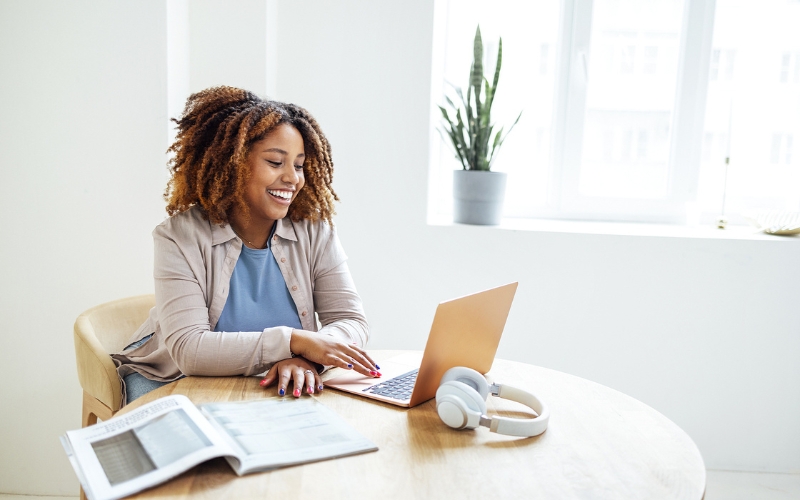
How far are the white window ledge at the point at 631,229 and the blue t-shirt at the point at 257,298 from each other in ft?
3.13

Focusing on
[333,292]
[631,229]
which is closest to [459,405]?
[333,292]

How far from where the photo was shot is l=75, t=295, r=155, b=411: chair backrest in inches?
60.2

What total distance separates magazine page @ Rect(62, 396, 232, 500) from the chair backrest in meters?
0.56

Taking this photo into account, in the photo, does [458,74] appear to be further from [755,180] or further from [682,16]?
[755,180]

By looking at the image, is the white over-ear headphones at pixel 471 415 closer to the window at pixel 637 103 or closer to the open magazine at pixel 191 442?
the open magazine at pixel 191 442

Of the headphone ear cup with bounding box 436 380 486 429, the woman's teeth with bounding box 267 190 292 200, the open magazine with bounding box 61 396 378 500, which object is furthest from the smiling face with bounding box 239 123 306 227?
the headphone ear cup with bounding box 436 380 486 429

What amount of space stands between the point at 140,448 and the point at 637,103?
242 centimetres

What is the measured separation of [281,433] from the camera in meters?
1.01

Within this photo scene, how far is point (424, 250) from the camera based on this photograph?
245 cm

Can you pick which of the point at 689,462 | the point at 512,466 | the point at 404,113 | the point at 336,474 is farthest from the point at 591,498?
the point at 404,113

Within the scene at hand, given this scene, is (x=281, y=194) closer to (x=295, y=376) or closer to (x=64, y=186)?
(x=295, y=376)

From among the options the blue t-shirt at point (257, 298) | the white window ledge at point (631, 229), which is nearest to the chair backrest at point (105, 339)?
the blue t-shirt at point (257, 298)

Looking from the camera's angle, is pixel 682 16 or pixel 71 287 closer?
pixel 71 287

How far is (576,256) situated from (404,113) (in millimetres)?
843
